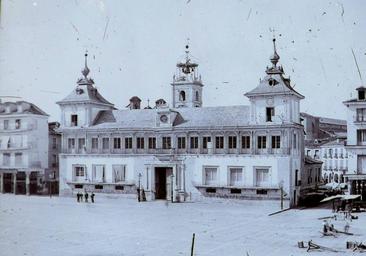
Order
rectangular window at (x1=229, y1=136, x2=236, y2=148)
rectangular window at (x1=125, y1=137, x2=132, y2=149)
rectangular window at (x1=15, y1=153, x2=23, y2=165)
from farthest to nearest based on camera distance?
1. rectangular window at (x1=15, y1=153, x2=23, y2=165)
2. rectangular window at (x1=125, y1=137, x2=132, y2=149)
3. rectangular window at (x1=229, y1=136, x2=236, y2=148)

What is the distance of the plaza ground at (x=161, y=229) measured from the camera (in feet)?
68.2

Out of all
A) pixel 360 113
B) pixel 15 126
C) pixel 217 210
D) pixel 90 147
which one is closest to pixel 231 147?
pixel 217 210

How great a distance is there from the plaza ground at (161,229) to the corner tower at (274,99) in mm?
5744

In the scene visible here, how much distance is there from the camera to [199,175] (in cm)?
3916

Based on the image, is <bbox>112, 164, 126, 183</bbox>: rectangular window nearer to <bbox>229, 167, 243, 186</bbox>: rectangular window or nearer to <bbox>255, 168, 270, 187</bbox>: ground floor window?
<bbox>229, 167, 243, 186</bbox>: rectangular window

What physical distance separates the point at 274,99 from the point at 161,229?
50.0 feet

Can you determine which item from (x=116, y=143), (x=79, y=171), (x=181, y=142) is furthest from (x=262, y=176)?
(x=79, y=171)

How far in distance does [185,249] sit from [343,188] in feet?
94.1

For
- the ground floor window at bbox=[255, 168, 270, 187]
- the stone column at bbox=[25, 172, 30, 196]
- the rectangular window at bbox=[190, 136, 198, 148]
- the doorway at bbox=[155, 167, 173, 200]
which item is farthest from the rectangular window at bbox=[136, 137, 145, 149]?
the stone column at bbox=[25, 172, 30, 196]

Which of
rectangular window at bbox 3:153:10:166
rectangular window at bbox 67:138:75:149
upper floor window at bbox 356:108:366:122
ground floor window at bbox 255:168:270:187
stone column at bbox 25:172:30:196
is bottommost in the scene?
stone column at bbox 25:172:30:196

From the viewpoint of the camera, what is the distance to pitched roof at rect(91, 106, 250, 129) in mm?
38938

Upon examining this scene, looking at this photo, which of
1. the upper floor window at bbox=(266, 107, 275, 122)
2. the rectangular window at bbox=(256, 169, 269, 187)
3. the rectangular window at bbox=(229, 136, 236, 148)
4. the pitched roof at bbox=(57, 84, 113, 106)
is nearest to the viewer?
the rectangular window at bbox=(256, 169, 269, 187)

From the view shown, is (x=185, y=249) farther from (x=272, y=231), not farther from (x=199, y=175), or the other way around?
(x=199, y=175)

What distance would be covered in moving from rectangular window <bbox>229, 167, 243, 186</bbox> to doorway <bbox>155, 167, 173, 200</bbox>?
197 inches
